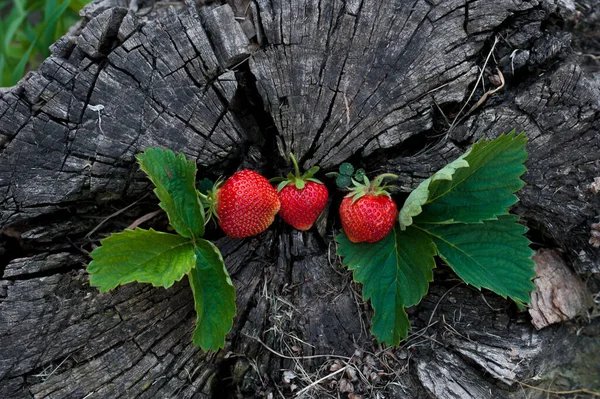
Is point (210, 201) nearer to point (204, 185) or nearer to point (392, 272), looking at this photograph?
point (204, 185)

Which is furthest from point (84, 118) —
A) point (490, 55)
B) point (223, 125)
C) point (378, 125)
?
point (490, 55)

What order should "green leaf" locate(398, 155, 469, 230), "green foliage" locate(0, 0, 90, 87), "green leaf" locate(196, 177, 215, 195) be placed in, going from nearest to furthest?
"green leaf" locate(398, 155, 469, 230) < "green leaf" locate(196, 177, 215, 195) < "green foliage" locate(0, 0, 90, 87)

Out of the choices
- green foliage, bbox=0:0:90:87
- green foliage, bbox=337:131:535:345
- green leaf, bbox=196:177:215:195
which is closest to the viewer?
green foliage, bbox=337:131:535:345

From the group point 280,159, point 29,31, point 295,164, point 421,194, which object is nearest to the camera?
point 421,194

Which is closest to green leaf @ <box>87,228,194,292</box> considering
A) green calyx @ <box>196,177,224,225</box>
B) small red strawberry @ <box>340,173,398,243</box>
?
green calyx @ <box>196,177,224,225</box>

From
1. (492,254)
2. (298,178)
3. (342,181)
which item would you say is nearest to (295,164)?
(298,178)

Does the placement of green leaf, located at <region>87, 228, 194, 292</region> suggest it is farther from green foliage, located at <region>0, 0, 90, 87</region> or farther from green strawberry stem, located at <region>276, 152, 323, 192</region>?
green foliage, located at <region>0, 0, 90, 87</region>

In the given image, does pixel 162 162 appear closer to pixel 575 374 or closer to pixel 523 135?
pixel 523 135

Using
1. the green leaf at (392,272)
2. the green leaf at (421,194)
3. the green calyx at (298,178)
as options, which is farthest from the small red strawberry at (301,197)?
the green leaf at (421,194)
